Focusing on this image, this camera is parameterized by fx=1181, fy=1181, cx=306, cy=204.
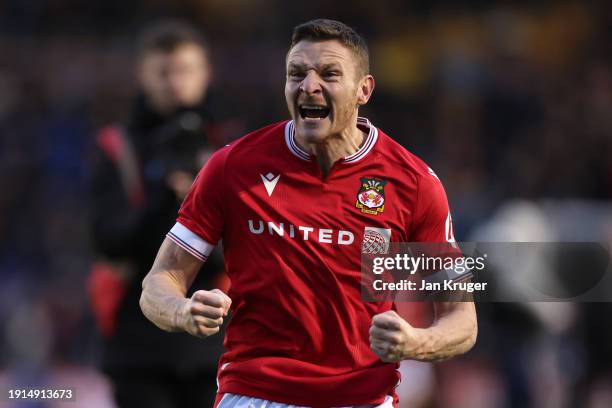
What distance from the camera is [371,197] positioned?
14.8 ft

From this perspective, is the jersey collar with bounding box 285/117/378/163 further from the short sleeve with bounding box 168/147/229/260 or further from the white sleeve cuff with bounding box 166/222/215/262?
the white sleeve cuff with bounding box 166/222/215/262

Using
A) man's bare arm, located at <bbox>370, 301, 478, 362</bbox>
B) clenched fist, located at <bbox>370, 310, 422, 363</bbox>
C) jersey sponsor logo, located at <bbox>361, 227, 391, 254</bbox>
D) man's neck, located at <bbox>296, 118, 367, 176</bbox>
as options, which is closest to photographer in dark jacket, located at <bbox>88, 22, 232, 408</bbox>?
man's neck, located at <bbox>296, 118, 367, 176</bbox>

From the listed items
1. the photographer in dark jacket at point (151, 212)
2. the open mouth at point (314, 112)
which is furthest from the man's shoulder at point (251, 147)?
the photographer in dark jacket at point (151, 212)

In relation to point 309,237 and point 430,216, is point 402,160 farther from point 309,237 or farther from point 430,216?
point 309,237

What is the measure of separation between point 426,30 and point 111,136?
1022cm

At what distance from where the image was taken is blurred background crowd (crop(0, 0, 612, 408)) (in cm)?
1045

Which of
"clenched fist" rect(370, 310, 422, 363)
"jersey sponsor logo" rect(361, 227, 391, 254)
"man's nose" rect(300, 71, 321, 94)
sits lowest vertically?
"clenched fist" rect(370, 310, 422, 363)

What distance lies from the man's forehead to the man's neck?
29 cm

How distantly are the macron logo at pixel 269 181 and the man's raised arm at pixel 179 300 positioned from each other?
387 millimetres

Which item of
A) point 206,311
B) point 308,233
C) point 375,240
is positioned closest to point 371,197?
point 375,240

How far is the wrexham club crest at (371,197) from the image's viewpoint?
177 inches

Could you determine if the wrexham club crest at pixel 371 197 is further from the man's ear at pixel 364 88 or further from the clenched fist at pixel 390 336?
the clenched fist at pixel 390 336

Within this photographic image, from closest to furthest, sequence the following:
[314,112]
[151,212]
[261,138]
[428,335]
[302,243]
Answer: [428,335] → [302,243] → [314,112] → [261,138] → [151,212]

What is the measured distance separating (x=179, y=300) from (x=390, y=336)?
834mm
